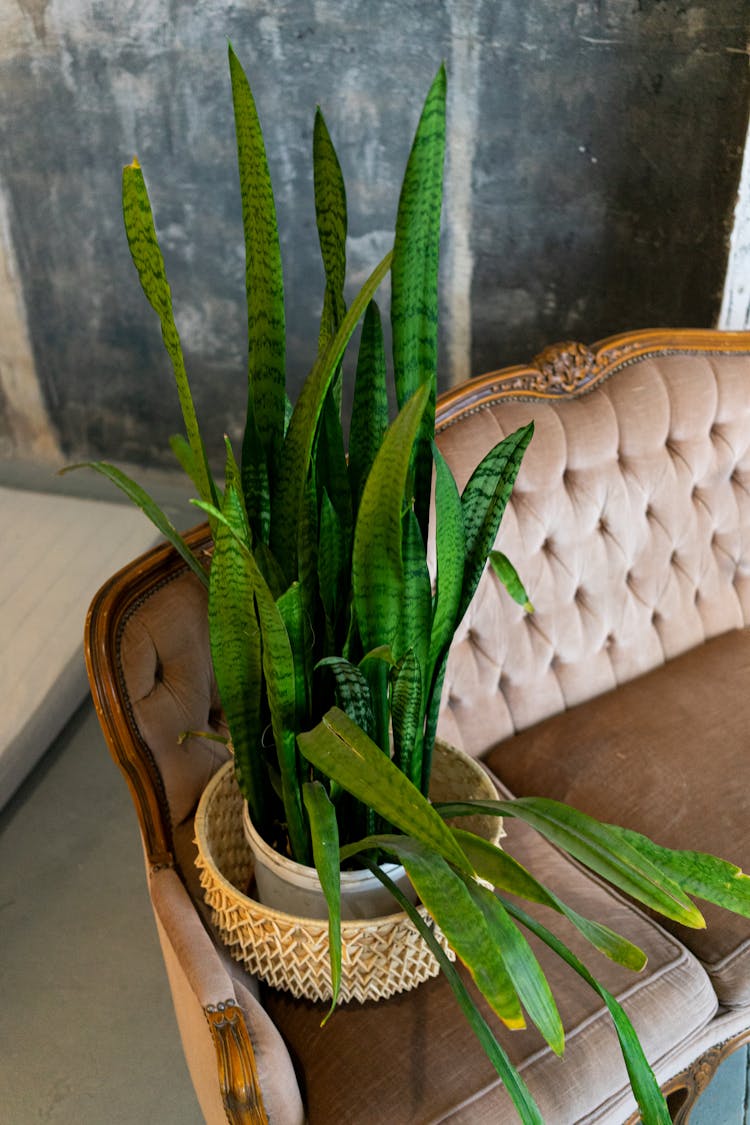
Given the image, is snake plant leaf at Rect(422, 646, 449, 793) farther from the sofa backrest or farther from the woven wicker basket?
the sofa backrest

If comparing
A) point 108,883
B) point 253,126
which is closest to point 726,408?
point 253,126

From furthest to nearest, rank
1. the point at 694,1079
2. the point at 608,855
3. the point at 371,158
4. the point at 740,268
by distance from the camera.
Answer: the point at 371,158, the point at 740,268, the point at 694,1079, the point at 608,855

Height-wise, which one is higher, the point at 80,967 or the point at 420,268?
the point at 420,268

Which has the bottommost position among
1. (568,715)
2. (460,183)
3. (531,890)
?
(568,715)

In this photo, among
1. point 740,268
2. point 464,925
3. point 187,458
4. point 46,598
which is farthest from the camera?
point 46,598

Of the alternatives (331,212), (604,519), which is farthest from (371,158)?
(331,212)

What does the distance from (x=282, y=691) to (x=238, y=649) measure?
0.27ft

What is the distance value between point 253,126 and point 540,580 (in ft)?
3.07

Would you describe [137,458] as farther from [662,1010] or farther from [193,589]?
[662,1010]

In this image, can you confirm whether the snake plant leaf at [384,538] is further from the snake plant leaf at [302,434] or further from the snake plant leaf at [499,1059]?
the snake plant leaf at [499,1059]

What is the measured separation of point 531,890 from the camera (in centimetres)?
87

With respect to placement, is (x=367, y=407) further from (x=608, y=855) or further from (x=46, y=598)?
(x=46, y=598)

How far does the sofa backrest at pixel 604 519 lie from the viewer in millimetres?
1612

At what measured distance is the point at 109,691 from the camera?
49.2 inches
